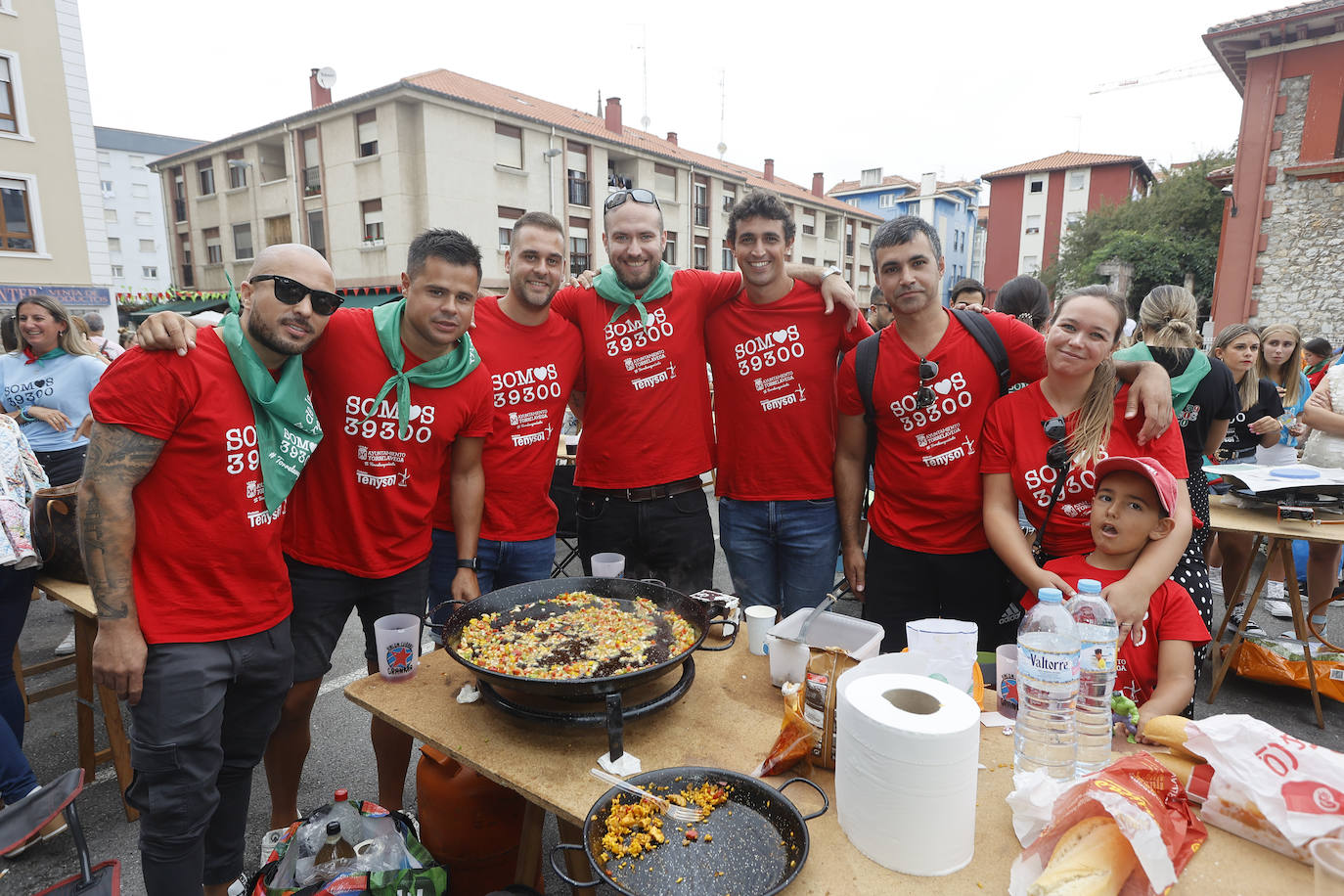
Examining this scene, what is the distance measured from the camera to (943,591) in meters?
2.98

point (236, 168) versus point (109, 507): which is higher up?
point (236, 168)

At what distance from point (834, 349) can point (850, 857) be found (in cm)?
236

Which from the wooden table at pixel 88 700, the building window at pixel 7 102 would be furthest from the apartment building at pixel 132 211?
the wooden table at pixel 88 700

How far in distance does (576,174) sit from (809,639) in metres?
27.2

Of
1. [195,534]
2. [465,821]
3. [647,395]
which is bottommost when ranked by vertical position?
[465,821]

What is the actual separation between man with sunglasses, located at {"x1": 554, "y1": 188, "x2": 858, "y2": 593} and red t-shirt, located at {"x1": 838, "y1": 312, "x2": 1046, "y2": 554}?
1.74 ft

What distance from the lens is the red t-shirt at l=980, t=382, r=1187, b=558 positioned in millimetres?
2527

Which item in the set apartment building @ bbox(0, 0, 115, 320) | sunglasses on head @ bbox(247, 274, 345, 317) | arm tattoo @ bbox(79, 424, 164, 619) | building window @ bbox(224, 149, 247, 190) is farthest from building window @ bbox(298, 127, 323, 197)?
arm tattoo @ bbox(79, 424, 164, 619)

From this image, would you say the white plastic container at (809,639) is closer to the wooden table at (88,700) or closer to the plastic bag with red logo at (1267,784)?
the plastic bag with red logo at (1267,784)

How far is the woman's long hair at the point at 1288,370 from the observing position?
253 inches

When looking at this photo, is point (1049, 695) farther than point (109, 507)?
No

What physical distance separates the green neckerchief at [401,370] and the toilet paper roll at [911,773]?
6.47ft

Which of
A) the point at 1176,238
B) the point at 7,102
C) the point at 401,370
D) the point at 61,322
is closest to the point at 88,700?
the point at 401,370

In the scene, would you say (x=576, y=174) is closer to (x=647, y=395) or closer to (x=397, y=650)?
(x=647, y=395)
